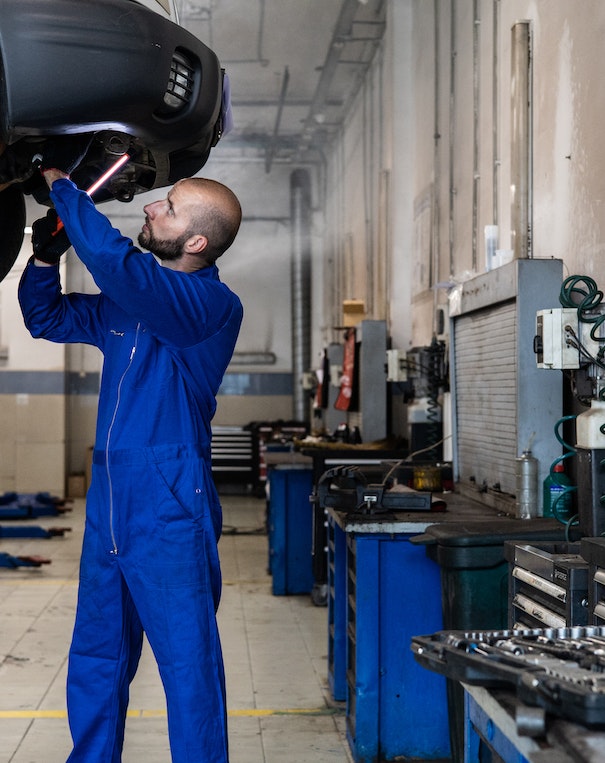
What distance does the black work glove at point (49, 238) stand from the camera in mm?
1886

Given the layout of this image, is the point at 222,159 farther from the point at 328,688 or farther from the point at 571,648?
the point at 571,648

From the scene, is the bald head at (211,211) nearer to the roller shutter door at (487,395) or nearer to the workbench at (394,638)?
the workbench at (394,638)

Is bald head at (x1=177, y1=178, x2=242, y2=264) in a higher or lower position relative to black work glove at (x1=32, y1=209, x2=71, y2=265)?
higher

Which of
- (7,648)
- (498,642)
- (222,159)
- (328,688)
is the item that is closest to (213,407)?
(498,642)

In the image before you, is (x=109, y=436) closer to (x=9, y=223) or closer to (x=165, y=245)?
(x=165, y=245)

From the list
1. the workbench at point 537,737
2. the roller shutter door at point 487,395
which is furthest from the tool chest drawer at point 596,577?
the roller shutter door at point 487,395

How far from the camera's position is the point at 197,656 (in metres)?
1.84

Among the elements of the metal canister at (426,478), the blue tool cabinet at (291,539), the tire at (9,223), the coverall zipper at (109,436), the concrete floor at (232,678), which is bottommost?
the concrete floor at (232,678)

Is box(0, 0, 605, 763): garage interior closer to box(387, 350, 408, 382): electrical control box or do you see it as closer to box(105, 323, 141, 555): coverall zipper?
box(387, 350, 408, 382): electrical control box

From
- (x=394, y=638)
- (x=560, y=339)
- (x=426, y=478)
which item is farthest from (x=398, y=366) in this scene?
(x=560, y=339)

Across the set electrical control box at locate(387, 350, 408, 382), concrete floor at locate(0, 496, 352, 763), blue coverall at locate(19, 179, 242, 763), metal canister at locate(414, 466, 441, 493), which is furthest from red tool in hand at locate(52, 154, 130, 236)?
electrical control box at locate(387, 350, 408, 382)

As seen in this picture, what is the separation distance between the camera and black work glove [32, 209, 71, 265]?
1886mm

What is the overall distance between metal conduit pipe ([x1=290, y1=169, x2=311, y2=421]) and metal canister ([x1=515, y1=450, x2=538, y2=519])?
7.66 m

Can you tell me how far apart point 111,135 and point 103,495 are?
2.29 ft
